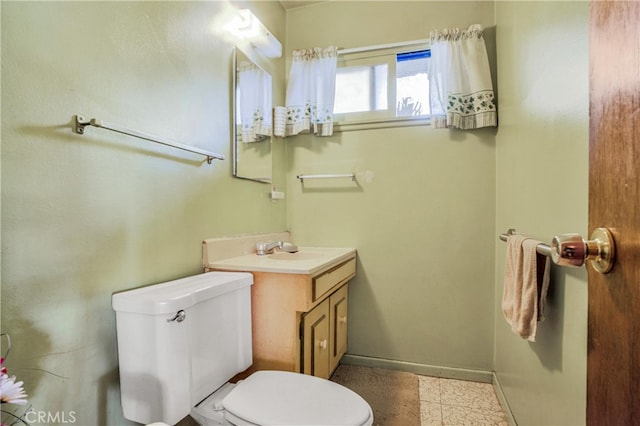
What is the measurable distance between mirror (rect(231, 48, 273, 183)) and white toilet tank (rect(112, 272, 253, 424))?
0.84m

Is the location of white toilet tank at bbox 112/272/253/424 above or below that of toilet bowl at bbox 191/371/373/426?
above

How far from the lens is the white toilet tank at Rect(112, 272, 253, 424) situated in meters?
0.90

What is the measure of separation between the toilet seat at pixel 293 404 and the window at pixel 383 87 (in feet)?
5.33

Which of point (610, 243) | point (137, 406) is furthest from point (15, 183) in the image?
point (610, 243)

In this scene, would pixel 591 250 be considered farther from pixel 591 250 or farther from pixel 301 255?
pixel 301 255

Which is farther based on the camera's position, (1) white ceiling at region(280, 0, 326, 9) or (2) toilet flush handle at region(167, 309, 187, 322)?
(1) white ceiling at region(280, 0, 326, 9)

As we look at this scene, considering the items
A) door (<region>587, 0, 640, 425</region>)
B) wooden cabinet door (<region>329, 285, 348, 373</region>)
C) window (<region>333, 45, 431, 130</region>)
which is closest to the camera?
door (<region>587, 0, 640, 425</region>)

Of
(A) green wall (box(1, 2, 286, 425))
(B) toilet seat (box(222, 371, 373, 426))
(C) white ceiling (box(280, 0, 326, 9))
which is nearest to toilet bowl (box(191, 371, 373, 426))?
(B) toilet seat (box(222, 371, 373, 426))

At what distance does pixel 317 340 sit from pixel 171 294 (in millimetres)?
841

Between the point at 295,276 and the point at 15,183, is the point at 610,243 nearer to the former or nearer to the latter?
the point at 295,276

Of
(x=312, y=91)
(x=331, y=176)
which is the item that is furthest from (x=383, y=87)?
(x=331, y=176)

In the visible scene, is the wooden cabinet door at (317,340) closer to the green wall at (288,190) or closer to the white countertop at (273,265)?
the white countertop at (273,265)

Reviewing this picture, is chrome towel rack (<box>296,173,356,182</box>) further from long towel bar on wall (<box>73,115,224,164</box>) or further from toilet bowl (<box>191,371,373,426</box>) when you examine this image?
toilet bowl (<box>191,371,373,426</box>)

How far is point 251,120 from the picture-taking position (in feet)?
5.93
